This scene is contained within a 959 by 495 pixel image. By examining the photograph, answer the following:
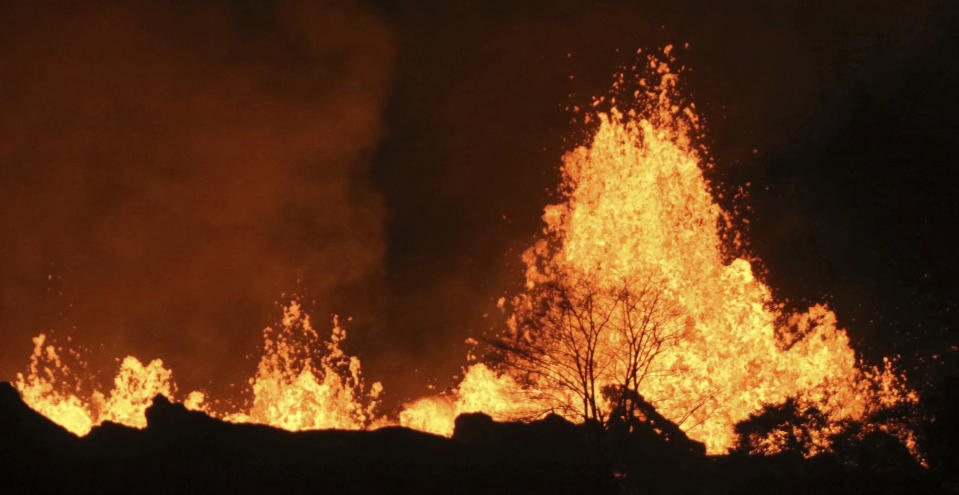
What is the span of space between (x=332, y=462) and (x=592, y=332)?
28.1ft

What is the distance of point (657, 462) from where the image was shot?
70.6 feet

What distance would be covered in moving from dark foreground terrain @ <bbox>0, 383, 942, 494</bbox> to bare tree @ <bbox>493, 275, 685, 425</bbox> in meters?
2.62

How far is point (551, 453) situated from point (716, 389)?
8072 millimetres

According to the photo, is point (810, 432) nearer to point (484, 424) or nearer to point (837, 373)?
point (837, 373)

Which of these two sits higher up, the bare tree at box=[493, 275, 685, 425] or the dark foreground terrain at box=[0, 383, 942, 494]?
the bare tree at box=[493, 275, 685, 425]

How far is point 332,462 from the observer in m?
17.1

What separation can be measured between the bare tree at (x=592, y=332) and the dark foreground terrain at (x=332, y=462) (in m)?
2.62

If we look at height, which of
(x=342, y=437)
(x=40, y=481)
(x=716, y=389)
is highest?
(x=716, y=389)

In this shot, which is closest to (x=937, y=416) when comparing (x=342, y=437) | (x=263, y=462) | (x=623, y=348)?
(x=623, y=348)

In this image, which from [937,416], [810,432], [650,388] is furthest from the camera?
[650,388]

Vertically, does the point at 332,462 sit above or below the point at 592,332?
below

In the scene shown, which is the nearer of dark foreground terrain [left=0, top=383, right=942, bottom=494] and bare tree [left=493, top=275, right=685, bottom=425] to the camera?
dark foreground terrain [left=0, top=383, right=942, bottom=494]

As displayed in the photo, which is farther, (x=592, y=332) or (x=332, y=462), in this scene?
(x=592, y=332)

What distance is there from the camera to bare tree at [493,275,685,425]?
73.4 ft
